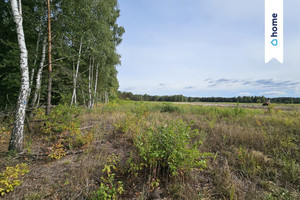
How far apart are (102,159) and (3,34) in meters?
11.7

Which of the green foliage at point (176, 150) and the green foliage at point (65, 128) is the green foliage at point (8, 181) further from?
the green foliage at point (176, 150)

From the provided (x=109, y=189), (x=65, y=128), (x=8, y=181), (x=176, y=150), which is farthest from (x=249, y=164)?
(x=65, y=128)

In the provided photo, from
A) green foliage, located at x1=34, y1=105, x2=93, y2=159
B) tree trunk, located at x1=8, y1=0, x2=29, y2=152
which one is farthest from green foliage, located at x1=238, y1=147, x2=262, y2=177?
tree trunk, located at x1=8, y1=0, x2=29, y2=152

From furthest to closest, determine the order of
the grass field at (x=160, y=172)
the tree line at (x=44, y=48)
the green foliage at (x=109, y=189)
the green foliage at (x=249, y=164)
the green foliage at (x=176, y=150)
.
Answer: the tree line at (x=44, y=48)
the green foliage at (x=249, y=164)
the green foliage at (x=176, y=150)
the grass field at (x=160, y=172)
the green foliage at (x=109, y=189)

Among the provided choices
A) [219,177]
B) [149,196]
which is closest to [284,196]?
[219,177]

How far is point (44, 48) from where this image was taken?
20.4 ft

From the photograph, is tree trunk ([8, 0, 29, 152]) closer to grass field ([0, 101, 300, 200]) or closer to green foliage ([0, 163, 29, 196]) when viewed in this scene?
grass field ([0, 101, 300, 200])

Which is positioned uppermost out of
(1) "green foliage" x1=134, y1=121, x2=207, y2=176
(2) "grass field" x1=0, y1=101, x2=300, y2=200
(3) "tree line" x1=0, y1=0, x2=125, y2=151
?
(3) "tree line" x1=0, y1=0, x2=125, y2=151

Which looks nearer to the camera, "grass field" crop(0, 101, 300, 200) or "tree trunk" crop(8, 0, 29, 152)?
"grass field" crop(0, 101, 300, 200)

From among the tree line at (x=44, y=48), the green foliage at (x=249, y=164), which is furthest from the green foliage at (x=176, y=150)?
the tree line at (x=44, y=48)

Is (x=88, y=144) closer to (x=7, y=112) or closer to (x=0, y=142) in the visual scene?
(x=7, y=112)

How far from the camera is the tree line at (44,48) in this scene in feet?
10.2

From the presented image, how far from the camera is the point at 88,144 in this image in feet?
11.9

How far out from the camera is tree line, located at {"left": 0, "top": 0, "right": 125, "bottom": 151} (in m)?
3.12
